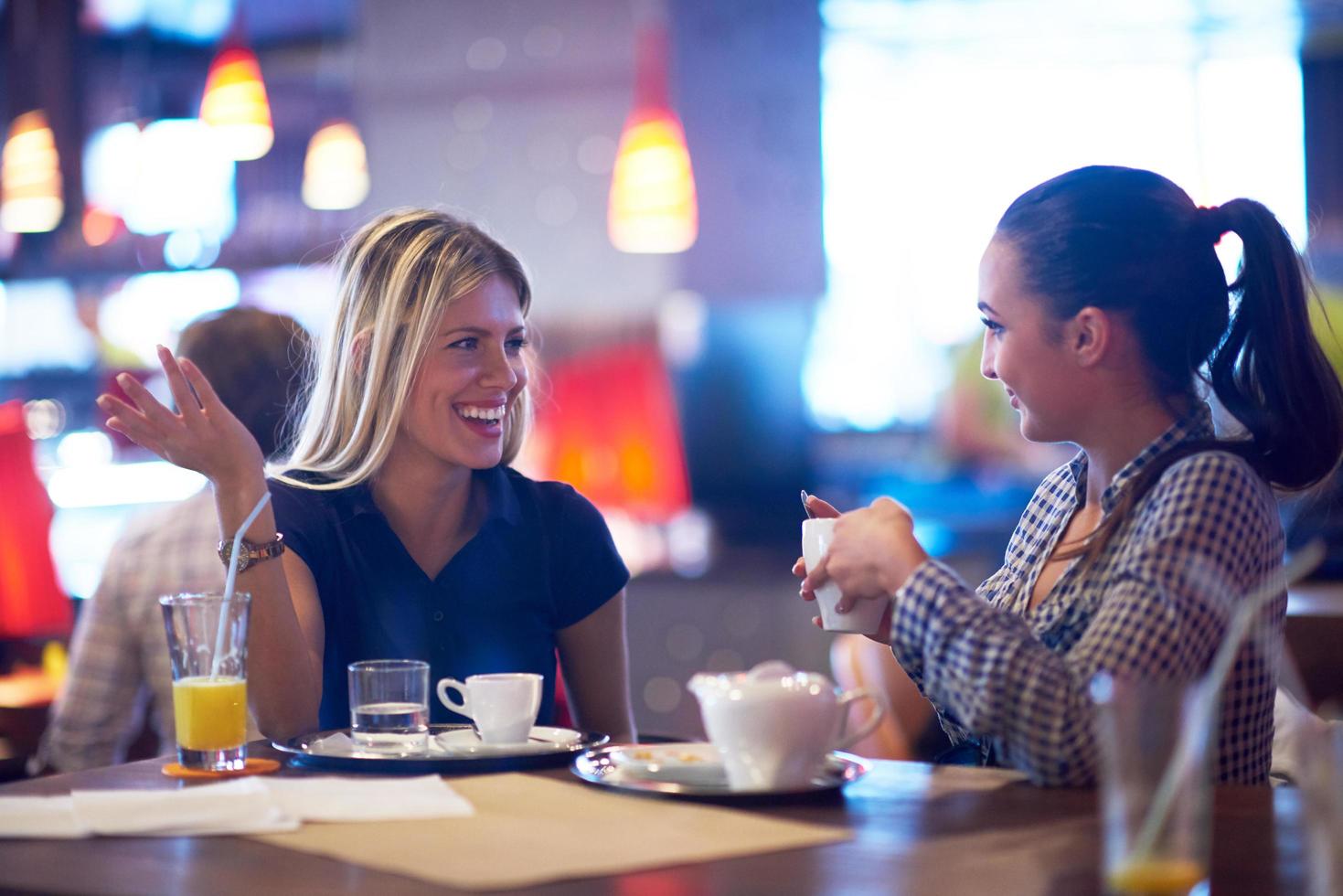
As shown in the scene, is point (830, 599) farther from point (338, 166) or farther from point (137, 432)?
point (338, 166)

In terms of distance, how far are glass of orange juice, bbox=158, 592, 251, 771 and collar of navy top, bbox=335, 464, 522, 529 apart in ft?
1.72

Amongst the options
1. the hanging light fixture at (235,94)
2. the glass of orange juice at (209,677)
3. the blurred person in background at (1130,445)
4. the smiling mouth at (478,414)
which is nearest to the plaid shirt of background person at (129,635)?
the smiling mouth at (478,414)

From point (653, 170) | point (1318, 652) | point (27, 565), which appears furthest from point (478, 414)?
point (653, 170)

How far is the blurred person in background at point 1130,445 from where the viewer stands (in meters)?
1.26

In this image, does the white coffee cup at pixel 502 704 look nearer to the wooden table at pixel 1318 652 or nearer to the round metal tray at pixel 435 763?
the round metal tray at pixel 435 763

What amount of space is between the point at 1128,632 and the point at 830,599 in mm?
275

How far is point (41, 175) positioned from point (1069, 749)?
4.89 metres

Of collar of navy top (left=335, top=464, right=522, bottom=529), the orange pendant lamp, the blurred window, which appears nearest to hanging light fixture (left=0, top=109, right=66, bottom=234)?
the blurred window

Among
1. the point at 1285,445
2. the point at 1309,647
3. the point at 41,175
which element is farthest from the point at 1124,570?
the point at 41,175

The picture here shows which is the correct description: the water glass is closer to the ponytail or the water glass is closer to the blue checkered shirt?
the blue checkered shirt

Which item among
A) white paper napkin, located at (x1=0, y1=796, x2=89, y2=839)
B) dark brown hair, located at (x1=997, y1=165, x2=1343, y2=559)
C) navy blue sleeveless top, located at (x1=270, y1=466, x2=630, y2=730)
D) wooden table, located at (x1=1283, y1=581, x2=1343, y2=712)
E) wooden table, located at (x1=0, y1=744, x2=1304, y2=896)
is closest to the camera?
wooden table, located at (x1=0, y1=744, x2=1304, y2=896)

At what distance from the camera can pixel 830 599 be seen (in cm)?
140

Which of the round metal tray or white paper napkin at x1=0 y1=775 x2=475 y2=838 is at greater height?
white paper napkin at x1=0 y1=775 x2=475 y2=838

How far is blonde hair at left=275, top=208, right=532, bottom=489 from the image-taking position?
6.39 ft
